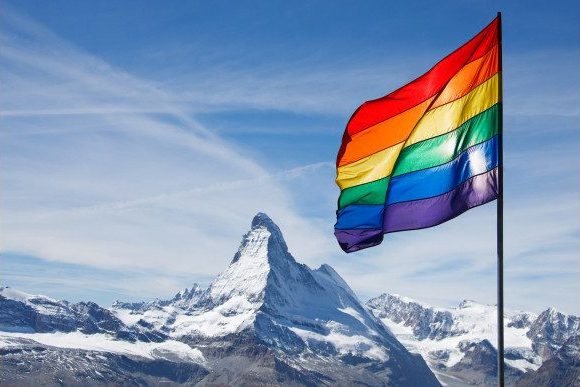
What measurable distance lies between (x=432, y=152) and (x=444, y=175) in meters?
1.18

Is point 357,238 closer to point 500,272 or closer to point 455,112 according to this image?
point 455,112

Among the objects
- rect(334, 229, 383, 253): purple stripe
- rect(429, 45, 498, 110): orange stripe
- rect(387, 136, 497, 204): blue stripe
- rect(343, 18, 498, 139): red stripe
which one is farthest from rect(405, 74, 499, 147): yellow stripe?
rect(334, 229, 383, 253): purple stripe

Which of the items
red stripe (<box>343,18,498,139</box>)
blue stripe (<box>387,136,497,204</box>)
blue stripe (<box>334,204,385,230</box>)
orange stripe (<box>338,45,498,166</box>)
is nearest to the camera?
blue stripe (<box>387,136,497,204</box>)

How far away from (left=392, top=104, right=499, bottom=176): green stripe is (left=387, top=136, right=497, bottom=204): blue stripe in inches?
7.9

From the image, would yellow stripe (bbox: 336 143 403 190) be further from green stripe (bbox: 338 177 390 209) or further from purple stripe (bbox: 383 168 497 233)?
purple stripe (bbox: 383 168 497 233)

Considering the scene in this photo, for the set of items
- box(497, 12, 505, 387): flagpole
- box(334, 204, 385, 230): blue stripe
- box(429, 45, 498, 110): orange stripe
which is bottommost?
box(497, 12, 505, 387): flagpole

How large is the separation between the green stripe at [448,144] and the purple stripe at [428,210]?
1.32 meters

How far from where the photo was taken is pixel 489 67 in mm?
27828

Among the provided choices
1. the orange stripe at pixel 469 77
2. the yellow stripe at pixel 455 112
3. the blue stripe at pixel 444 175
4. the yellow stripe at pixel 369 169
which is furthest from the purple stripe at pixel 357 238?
the orange stripe at pixel 469 77

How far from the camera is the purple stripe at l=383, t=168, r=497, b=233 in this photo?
87.6 feet

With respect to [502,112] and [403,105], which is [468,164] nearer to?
[502,112]

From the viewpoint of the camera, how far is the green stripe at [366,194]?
1271 inches

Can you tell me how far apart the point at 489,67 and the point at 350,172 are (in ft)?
26.7

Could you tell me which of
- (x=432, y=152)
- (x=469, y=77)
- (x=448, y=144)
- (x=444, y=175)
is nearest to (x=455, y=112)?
(x=448, y=144)
